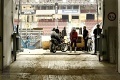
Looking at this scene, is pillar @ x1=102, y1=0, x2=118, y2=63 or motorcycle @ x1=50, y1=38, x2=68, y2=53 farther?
motorcycle @ x1=50, y1=38, x2=68, y2=53

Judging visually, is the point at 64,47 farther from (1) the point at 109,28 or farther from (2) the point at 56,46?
(1) the point at 109,28

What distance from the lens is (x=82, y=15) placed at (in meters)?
25.2

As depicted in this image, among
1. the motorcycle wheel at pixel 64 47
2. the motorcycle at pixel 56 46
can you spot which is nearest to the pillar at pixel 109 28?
the motorcycle at pixel 56 46

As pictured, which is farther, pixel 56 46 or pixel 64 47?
pixel 64 47

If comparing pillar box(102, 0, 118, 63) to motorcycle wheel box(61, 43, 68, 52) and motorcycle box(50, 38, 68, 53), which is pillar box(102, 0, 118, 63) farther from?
motorcycle wheel box(61, 43, 68, 52)

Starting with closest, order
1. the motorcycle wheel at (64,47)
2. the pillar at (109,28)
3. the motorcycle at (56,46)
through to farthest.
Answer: the pillar at (109,28), the motorcycle at (56,46), the motorcycle wheel at (64,47)

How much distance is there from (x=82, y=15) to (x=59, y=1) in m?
2.50

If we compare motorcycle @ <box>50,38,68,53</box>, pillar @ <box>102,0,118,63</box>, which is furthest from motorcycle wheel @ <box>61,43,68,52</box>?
pillar @ <box>102,0,118,63</box>

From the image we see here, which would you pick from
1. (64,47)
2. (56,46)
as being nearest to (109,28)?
(56,46)

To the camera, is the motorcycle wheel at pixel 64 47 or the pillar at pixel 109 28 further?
the motorcycle wheel at pixel 64 47

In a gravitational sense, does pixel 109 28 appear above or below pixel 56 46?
above

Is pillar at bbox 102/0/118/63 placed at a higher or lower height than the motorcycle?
higher

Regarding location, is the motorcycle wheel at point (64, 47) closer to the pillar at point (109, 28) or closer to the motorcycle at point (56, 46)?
the motorcycle at point (56, 46)

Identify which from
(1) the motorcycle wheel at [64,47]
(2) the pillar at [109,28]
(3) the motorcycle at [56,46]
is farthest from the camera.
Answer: (1) the motorcycle wheel at [64,47]
